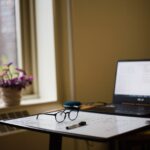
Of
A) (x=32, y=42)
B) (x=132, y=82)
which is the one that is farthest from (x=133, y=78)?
(x=32, y=42)

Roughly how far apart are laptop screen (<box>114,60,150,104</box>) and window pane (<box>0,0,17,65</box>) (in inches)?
34.3

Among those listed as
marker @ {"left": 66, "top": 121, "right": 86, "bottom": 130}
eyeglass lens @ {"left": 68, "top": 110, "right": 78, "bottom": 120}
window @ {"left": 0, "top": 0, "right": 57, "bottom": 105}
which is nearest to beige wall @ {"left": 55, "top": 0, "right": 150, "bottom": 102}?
window @ {"left": 0, "top": 0, "right": 57, "bottom": 105}

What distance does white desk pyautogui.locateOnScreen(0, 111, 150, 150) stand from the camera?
4.49 feet

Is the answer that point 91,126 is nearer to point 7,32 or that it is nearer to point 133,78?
point 133,78

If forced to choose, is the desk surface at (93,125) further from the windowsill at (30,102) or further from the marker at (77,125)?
the windowsill at (30,102)

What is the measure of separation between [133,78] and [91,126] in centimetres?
82

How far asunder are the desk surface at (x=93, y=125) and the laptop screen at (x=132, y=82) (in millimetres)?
455

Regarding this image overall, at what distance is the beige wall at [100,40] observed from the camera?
262cm

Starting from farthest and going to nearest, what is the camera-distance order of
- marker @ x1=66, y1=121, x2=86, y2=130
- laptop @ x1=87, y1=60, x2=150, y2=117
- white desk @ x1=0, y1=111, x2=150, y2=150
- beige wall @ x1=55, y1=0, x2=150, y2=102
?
beige wall @ x1=55, y1=0, x2=150, y2=102, laptop @ x1=87, y1=60, x2=150, y2=117, marker @ x1=66, y1=121, x2=86, y2=130, white desk @ x1=0, y1=111, x2=150, y2=150

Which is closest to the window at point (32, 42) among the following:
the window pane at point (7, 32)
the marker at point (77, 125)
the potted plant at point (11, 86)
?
the window pane at point (7, 32)

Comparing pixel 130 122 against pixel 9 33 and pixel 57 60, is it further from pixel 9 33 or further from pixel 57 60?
pixel 9 33

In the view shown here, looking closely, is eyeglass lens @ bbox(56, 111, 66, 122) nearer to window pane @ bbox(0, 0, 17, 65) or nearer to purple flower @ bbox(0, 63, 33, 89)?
purple flower @ bbox(0, 63, 33, 89)

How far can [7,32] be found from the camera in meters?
2.68

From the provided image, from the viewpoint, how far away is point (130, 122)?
5.25ft
